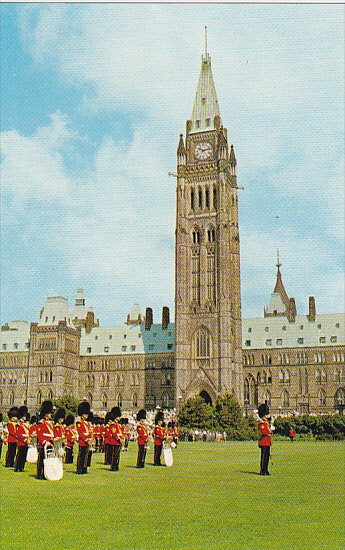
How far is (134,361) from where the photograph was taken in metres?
117

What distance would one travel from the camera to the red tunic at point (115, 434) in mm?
24047

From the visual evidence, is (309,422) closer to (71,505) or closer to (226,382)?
(226,382)

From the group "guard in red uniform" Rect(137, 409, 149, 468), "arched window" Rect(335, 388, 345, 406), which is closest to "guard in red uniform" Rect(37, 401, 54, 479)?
"guard in red uniform" Rect(137, 409, 149, 468)

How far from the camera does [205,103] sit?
109 m

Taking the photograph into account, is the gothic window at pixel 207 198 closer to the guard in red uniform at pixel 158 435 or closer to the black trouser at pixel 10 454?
the guard in red uniform at pixel 158 435

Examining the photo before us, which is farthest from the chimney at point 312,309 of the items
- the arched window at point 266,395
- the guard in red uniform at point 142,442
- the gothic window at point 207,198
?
the guard in red uniform at point 142,442

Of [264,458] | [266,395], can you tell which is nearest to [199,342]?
[266,395]

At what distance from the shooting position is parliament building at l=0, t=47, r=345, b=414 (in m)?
98.4

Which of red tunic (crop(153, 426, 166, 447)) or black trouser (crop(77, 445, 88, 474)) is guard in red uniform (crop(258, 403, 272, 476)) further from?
black trouser (crop(77, 445, 88, 474))

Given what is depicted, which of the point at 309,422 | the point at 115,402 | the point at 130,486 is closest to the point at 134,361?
the point at 115,402

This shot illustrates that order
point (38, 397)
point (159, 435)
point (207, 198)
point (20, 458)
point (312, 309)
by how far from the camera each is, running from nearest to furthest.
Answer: point (20, 458) < point (159, 435) < point (207, 198) < point (38, 397) < point (312, 309)

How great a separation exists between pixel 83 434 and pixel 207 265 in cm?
7915

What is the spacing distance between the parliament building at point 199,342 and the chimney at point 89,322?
208 mm

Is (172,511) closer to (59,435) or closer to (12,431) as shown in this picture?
(59,435)
